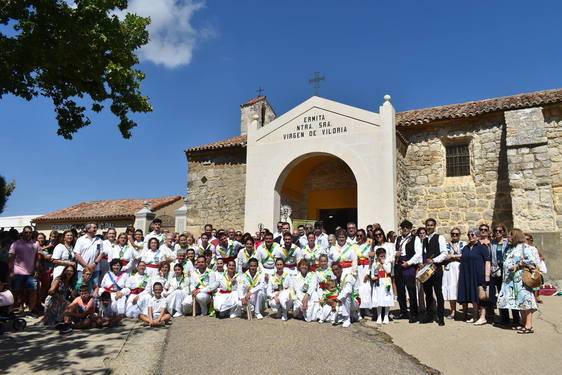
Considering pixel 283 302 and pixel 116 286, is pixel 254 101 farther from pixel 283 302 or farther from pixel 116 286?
pixel 283 302

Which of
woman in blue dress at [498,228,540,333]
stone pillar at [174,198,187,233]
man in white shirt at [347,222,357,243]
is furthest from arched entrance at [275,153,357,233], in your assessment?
woman in blue dress at [498,228,540,333]

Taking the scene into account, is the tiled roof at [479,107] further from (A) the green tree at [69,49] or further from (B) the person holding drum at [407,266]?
(A) the green tree at [69,49]

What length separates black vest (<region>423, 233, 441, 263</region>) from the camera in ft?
21.6

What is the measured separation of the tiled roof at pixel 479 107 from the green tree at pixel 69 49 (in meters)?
9.10

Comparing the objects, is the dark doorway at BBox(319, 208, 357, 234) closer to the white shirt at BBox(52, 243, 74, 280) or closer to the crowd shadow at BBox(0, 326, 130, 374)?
the white shirt at BBox(52, 243, 74, 280)

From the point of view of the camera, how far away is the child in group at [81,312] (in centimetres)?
621

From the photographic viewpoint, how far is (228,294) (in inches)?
295

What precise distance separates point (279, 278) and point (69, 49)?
541 cm

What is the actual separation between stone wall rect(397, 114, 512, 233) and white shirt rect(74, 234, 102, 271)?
8.42 m

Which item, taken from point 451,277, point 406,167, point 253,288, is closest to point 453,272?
point 451,277

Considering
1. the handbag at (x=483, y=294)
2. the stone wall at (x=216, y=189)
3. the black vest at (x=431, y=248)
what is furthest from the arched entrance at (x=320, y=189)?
the handbag at (x=483, y=294)

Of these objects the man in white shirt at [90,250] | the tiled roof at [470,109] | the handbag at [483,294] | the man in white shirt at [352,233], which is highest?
the tiled roof at [470,109]

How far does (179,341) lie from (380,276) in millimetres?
3524

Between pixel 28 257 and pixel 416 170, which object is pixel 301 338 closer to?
pixel 28 257
